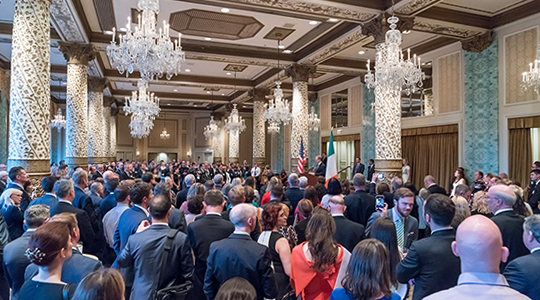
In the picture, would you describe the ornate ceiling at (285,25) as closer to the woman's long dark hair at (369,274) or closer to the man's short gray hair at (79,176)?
the man's short gray hair at (79,176)

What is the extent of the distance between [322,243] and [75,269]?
1.54 meters

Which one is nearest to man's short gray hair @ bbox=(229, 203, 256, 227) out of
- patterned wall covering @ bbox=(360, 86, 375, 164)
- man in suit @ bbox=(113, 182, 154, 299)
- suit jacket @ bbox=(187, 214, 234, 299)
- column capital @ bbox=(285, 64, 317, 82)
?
suit jacket @ bbox=(187, 214, 234, 299)

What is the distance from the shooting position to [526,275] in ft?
7.35

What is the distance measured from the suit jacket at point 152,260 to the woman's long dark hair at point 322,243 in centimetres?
98

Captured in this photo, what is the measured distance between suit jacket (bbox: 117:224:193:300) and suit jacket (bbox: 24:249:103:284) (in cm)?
53

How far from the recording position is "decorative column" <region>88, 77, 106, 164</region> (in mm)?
13422

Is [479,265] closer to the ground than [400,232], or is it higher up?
higher up

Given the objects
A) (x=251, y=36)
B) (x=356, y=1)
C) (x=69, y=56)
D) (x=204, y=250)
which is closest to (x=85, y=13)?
(x=69, y=56)

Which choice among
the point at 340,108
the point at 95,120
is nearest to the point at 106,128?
the point at 95,120

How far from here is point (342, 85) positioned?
55.2 feet

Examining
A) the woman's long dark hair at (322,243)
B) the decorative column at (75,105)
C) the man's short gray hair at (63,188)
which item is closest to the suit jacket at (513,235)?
the woman's long dark hair at (322,243)

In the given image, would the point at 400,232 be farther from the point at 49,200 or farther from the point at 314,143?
the point at 314,143

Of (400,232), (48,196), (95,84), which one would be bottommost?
(400,232)

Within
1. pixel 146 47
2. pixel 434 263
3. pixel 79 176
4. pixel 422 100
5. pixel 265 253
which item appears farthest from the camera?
pixel 422 100
